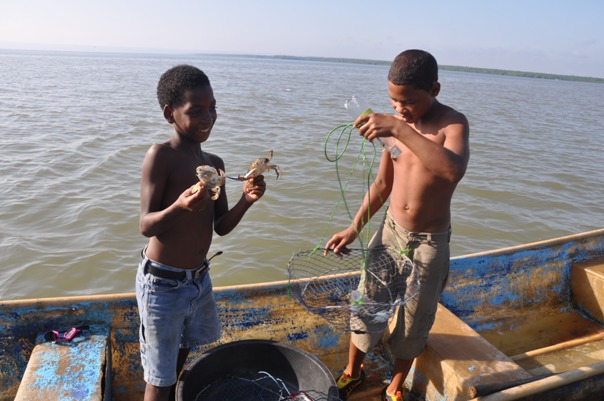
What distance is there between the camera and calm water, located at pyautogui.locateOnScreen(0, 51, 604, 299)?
18.6 ft

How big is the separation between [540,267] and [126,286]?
4218 mm

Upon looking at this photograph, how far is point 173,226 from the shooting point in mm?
2176

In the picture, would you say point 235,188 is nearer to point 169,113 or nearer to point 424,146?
point 169,113

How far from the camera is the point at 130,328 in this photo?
294 cm

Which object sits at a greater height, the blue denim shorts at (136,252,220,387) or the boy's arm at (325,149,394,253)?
the boy's arm at (325,149,394,253)

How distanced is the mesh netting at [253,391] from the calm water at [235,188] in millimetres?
1200

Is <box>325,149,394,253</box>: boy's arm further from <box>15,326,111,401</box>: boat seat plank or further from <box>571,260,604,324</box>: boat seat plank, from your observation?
<box>571,260,604,324</box>: boat seat plank

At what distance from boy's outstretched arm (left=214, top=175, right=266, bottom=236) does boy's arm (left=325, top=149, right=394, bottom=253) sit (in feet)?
2.02

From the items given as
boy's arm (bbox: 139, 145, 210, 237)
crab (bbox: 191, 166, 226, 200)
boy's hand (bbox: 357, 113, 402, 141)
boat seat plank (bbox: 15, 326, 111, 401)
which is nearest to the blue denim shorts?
boy's arm (bbox: 139, 145, 210, 237)

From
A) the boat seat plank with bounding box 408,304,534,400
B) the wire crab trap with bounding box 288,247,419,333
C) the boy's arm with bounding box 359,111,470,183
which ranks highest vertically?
the boy's arm with bounding box 359,111,470,183

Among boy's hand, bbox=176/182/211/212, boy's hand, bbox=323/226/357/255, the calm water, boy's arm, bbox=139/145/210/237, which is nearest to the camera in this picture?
boy's hand, bbox=176/182/211/212

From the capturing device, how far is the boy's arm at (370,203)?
2770mm

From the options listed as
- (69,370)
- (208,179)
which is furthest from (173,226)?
(69,370)

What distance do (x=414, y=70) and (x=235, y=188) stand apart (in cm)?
577
